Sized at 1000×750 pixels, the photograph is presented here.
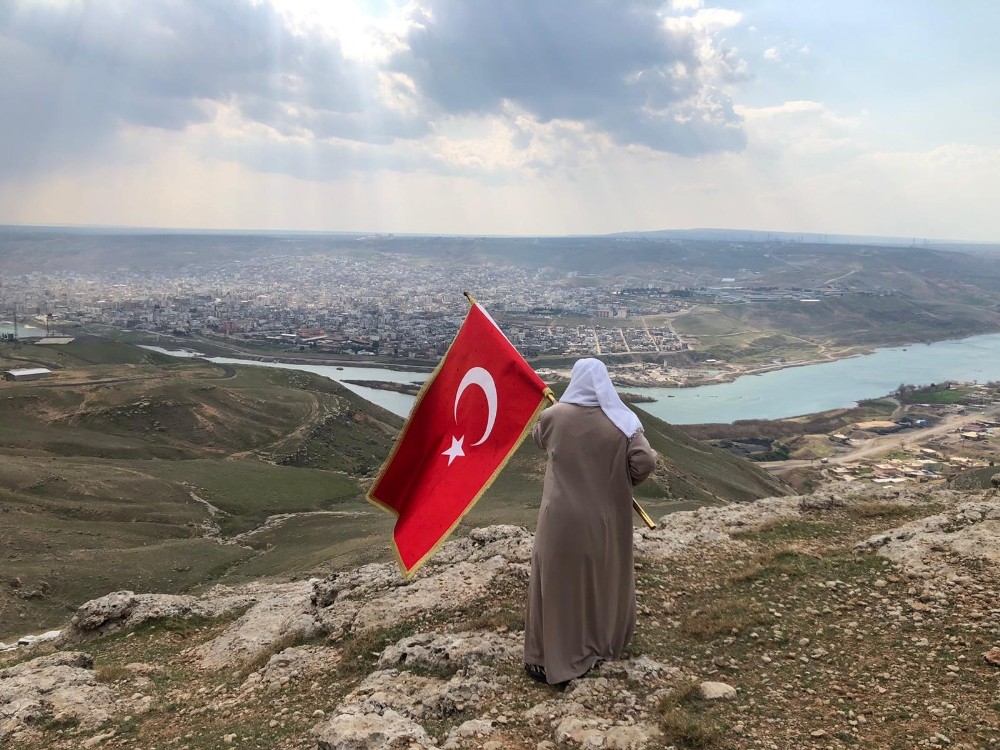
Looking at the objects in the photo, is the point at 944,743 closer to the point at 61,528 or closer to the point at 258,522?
the point at 61,528

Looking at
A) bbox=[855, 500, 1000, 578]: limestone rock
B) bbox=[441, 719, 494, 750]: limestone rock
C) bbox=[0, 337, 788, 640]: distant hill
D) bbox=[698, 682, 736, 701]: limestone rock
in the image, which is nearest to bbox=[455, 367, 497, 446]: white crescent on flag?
bbox=[441, 719, 494, 750]: limestone rock

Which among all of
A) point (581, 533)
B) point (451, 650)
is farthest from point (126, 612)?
point (581, 533)

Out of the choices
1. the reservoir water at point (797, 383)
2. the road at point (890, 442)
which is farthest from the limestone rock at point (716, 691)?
the reservoir water at point (797, 383)

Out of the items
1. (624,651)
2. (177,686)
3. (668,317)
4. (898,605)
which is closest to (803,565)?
(898,605)

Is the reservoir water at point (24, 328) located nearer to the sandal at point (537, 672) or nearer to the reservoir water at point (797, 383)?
the reservoir water at point (797, 383)

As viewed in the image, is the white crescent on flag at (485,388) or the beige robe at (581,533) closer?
the beige robe at (581,533)

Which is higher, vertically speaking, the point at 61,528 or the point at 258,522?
the point at 61,528
